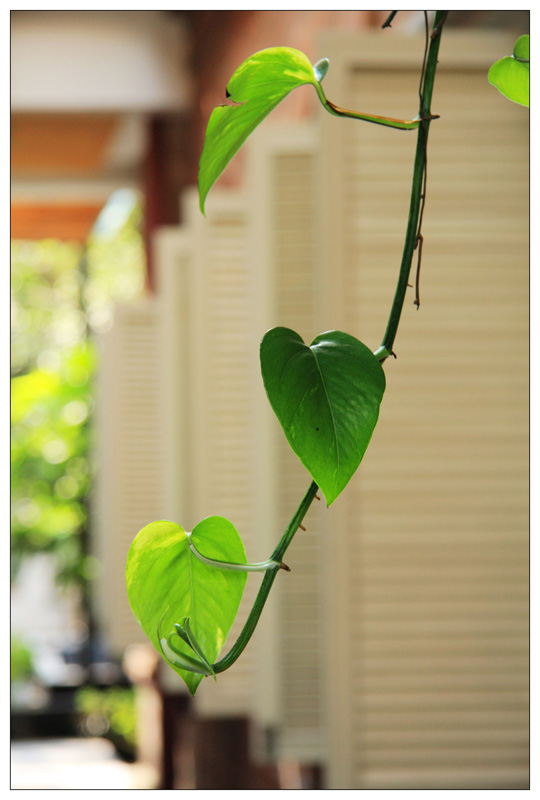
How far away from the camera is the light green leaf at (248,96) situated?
298 millimetres

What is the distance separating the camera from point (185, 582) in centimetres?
30

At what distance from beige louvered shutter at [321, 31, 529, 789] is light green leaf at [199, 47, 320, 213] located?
756 millimetres

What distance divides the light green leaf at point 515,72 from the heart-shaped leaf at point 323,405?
0.15 m

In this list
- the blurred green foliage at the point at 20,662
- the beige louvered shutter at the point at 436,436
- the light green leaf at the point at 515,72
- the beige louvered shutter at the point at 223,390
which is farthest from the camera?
the blurred green foliage at the point at 20,662

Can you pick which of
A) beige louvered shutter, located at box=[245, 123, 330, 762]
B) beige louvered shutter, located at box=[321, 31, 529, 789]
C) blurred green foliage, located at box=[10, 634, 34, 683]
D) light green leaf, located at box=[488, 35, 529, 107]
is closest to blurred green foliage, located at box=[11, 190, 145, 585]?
blurred green foliage, located at box=[10, 634, 34, 683]

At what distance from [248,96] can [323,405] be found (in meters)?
0.10

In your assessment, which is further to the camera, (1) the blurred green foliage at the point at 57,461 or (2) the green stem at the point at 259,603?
(1) the blurred green foliage at the point at 57,461

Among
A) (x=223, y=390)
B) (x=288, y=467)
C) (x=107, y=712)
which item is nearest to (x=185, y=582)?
(x=288, y=467)

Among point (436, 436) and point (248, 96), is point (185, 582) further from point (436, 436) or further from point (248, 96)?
point (436, 436)

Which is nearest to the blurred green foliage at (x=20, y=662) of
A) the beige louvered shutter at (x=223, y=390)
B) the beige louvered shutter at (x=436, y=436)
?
the beige louvered shutter at (x=223, y=390)

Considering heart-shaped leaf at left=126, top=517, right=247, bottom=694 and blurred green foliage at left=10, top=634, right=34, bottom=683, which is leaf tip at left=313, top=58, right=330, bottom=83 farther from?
blurred green foliage at left=10, top=634, right=34, bottom=683

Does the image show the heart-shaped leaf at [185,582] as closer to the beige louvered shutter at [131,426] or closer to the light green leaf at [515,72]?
the light green leaf at [515,72]

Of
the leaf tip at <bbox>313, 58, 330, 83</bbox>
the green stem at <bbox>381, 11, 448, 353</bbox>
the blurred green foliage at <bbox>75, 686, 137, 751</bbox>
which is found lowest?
the blurred green foliage at <bbox>75, 686, 137, 751</bbox>

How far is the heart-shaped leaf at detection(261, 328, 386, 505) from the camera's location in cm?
26
